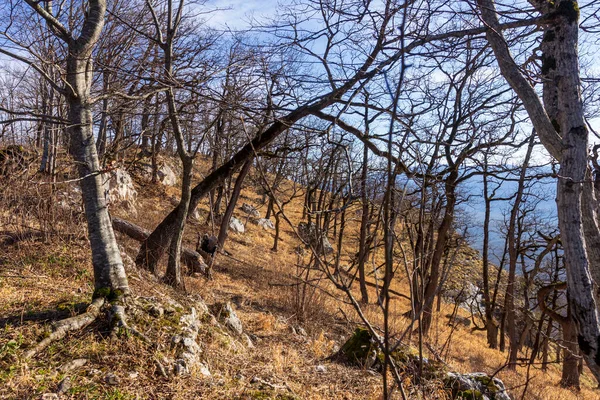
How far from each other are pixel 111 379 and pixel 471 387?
3681 millimetres

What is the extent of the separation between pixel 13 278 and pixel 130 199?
12.3 metres

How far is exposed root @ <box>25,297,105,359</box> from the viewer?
2898 millimetres

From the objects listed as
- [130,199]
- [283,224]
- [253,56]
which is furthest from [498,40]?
[283,224]

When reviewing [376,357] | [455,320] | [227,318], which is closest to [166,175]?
[455,320]

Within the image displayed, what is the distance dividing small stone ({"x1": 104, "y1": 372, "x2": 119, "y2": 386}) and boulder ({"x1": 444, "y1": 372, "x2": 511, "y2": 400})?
131 inches

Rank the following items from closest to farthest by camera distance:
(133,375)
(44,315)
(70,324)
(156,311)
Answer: (133,375) < (70,324) < (44,315) < (156,311)

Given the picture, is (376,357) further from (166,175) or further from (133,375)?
(166,175)

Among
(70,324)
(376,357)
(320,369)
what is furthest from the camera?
(376,357)

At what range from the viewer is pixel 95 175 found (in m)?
3.57

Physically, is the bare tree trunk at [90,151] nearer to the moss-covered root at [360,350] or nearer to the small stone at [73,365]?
the small stone at [73,365]

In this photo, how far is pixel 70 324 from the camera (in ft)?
10.5

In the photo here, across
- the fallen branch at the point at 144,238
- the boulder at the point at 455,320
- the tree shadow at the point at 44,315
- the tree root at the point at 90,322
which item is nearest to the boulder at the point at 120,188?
the fallen branch at the point at 144,238

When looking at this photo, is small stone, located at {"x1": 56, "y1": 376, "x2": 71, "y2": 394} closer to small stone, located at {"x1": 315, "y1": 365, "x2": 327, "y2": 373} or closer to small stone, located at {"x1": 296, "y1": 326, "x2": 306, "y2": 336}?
small stone, located at {"x1": 315, "y1": 365, "x2": 327, "y2": 373}

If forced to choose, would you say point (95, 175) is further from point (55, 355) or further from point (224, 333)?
point (224, 333)
